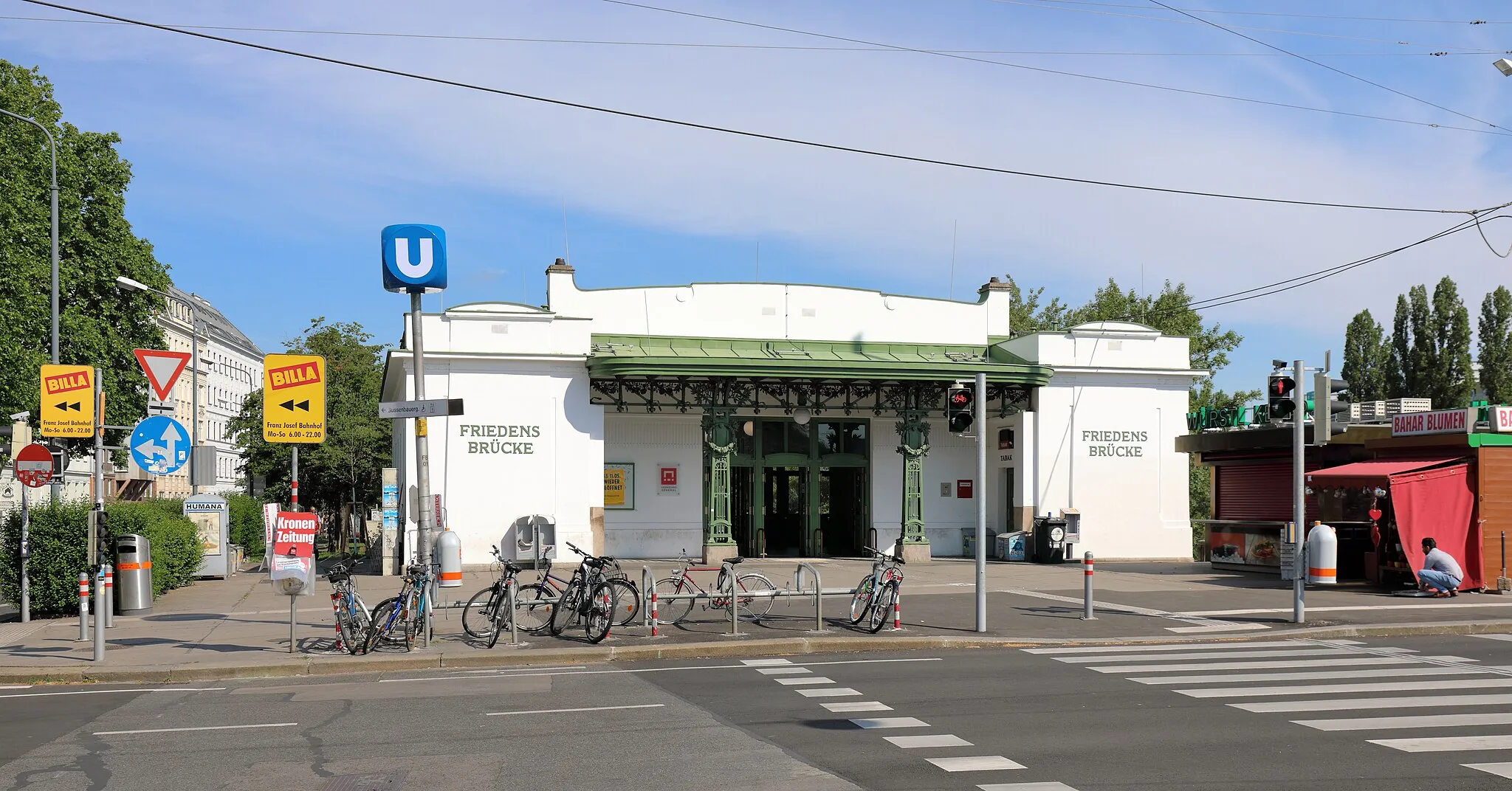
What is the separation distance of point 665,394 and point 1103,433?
12.4 m

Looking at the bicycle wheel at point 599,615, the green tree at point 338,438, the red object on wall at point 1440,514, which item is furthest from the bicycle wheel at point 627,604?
the green tree at point 338,438

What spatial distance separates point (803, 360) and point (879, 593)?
55.3 feet

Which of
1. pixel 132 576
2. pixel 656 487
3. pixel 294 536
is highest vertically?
pixel 294 536

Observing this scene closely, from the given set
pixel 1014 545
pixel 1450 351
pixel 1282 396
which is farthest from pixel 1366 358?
pixel 1282 396

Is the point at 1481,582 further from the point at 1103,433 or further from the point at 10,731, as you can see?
the point at 10,731

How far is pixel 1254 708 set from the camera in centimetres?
1136

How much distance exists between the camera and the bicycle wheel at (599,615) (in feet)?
54.4

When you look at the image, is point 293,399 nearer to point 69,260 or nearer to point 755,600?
point 755,600

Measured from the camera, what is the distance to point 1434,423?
2488 cm

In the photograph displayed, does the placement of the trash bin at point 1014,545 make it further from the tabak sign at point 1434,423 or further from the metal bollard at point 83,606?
the metal bollard at point 83,606

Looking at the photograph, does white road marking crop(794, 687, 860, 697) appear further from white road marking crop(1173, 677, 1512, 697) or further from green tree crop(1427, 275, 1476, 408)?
green tree crop(1427, 275, 1476, 408)

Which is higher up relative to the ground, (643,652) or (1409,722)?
(1409,722)

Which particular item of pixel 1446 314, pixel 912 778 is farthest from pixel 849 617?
pixel 1446 314

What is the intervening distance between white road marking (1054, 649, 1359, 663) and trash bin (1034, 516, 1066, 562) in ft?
→ 60.3
